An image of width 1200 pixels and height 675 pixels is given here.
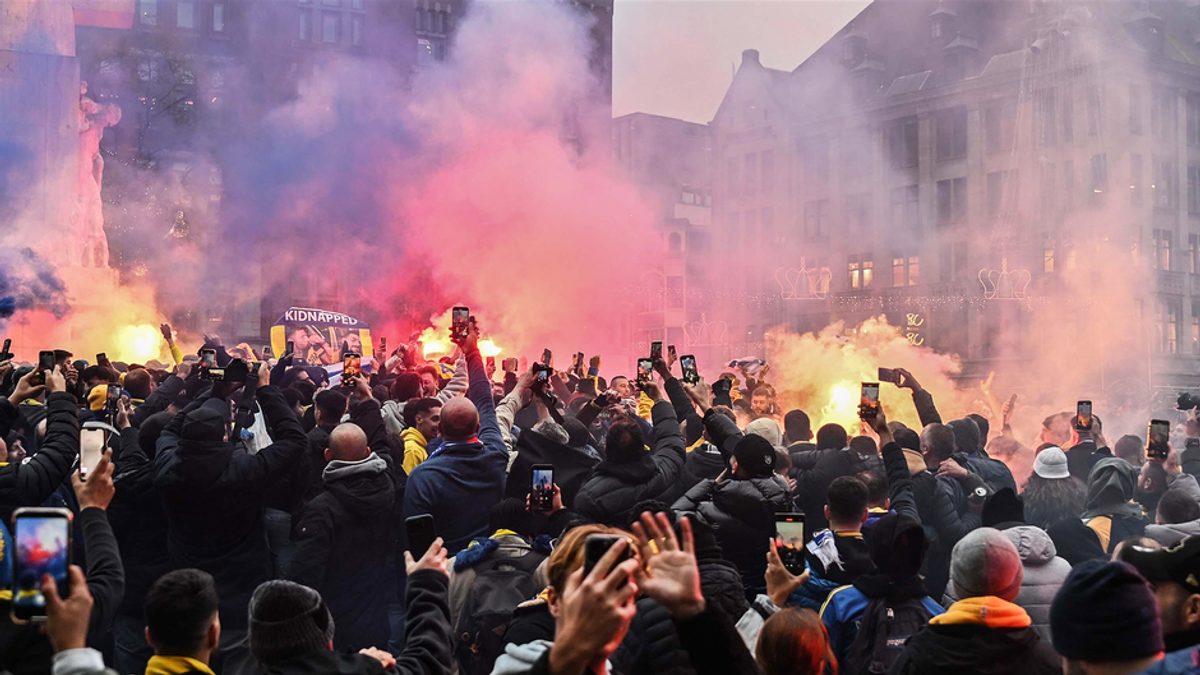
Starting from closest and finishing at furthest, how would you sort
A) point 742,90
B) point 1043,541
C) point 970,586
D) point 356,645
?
point 970,586
point 1043,541
point 356,645
point 742,90

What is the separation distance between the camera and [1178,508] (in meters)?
4.84

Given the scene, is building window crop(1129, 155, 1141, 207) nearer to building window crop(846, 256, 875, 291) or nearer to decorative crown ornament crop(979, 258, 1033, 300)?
decorative crown ornament crop(979, 258, 1033, 300)

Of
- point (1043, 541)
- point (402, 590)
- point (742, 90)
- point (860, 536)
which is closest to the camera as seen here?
point (1043, 541)

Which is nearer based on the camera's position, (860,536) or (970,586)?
(970,586)

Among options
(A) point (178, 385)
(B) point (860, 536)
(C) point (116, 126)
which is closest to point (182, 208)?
(C) point (116, 126)

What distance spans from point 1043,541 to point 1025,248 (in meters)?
27.2

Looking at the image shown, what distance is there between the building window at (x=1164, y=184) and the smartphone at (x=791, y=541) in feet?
95.6

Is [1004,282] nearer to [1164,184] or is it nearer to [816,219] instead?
[1164,184]

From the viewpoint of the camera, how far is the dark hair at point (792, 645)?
120 inches

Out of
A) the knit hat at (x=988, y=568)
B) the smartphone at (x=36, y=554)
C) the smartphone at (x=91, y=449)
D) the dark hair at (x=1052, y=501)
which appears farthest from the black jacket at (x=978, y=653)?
the dark hair at (x=1052, y=501)

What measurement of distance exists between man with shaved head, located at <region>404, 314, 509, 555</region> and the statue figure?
78.5ft

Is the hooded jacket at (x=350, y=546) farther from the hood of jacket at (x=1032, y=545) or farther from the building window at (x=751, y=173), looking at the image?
the building window at (x=751, y=173)

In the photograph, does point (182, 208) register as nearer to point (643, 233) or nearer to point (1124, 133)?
point (643, 233)

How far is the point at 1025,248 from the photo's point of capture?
29.1 m
